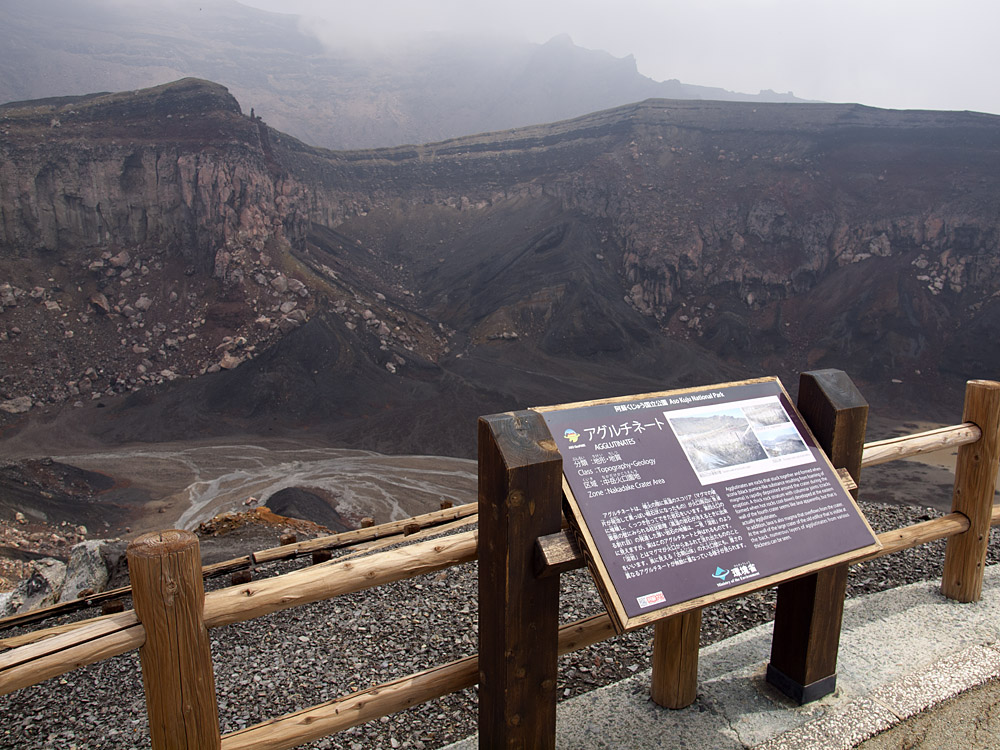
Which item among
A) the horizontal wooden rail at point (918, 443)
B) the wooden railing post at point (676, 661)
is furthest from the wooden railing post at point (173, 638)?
the horizontal wooden rail at point (918, 443)

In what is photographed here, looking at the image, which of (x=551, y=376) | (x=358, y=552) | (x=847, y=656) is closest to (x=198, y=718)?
(x=847, y=656)

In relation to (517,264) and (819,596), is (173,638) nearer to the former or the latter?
(819,596)

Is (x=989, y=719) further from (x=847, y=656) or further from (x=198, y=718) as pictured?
(x=198, y=718)

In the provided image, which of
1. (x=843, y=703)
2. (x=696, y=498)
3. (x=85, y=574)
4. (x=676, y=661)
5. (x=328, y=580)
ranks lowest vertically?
(x=85, y=574)

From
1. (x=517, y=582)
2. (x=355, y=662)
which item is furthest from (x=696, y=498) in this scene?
(x=355, y=662)

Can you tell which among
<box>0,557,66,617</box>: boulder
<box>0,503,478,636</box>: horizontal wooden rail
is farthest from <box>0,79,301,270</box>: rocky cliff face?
<box>0,503,478,636</box>: horizontal wooden rail

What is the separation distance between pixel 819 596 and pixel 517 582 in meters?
1.64

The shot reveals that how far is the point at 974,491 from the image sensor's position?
3.79m

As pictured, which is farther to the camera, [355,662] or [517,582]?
[355,662]

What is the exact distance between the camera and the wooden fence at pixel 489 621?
1803 millimetres

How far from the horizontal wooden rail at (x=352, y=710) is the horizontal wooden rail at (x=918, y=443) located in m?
2.35

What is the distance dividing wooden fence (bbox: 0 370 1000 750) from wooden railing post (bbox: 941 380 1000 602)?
1.46 meters

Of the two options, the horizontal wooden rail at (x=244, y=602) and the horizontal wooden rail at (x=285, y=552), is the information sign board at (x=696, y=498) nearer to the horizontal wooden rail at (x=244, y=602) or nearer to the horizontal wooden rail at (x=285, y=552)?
the horizontal wooden rail at (x=244, y=602)

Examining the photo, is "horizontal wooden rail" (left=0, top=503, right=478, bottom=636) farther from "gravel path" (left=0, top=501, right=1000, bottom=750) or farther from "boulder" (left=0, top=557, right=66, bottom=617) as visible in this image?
"boulder" (left=0, top=557, right=66, bottom=617)
